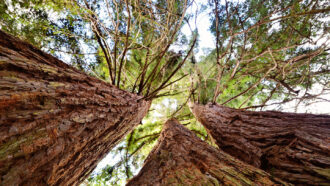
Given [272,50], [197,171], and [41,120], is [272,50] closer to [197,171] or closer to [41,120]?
[197,171]

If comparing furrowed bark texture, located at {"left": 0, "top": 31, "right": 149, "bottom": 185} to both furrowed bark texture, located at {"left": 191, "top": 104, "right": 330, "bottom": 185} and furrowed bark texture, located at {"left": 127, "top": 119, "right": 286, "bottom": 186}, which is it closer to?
furrowed bark texture, located at {"left": 127, "top": 119, "right": 286, "bottom": 186}

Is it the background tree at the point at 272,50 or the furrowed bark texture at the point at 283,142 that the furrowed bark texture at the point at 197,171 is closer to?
the furrowed bark texture at the point at 283,142

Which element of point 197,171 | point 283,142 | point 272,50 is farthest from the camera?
point 272,50

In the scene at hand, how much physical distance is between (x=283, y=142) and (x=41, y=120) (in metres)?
1.89

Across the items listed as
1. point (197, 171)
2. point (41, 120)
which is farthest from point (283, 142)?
point (41, 120)

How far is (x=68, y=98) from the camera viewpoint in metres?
0.90

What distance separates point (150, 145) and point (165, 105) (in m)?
1.36

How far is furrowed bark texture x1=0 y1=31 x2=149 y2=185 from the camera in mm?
544

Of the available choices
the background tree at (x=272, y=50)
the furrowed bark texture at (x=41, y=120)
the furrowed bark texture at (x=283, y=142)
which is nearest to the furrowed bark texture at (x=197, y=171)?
the furrowed bark texture at (x=283, y=142)

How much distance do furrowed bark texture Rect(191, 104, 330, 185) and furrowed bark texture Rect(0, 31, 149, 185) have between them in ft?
4.89

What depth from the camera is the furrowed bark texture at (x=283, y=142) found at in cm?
95

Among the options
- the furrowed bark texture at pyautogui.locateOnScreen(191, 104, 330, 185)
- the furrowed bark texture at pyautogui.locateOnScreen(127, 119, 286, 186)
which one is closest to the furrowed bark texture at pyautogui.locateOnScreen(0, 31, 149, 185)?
the furrowed bark texture at pyautogui.locateOnScreen(127, 119, 286, 186)

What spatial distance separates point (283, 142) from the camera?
1291 millimetres

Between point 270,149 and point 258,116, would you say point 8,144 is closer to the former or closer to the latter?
point 270,149
